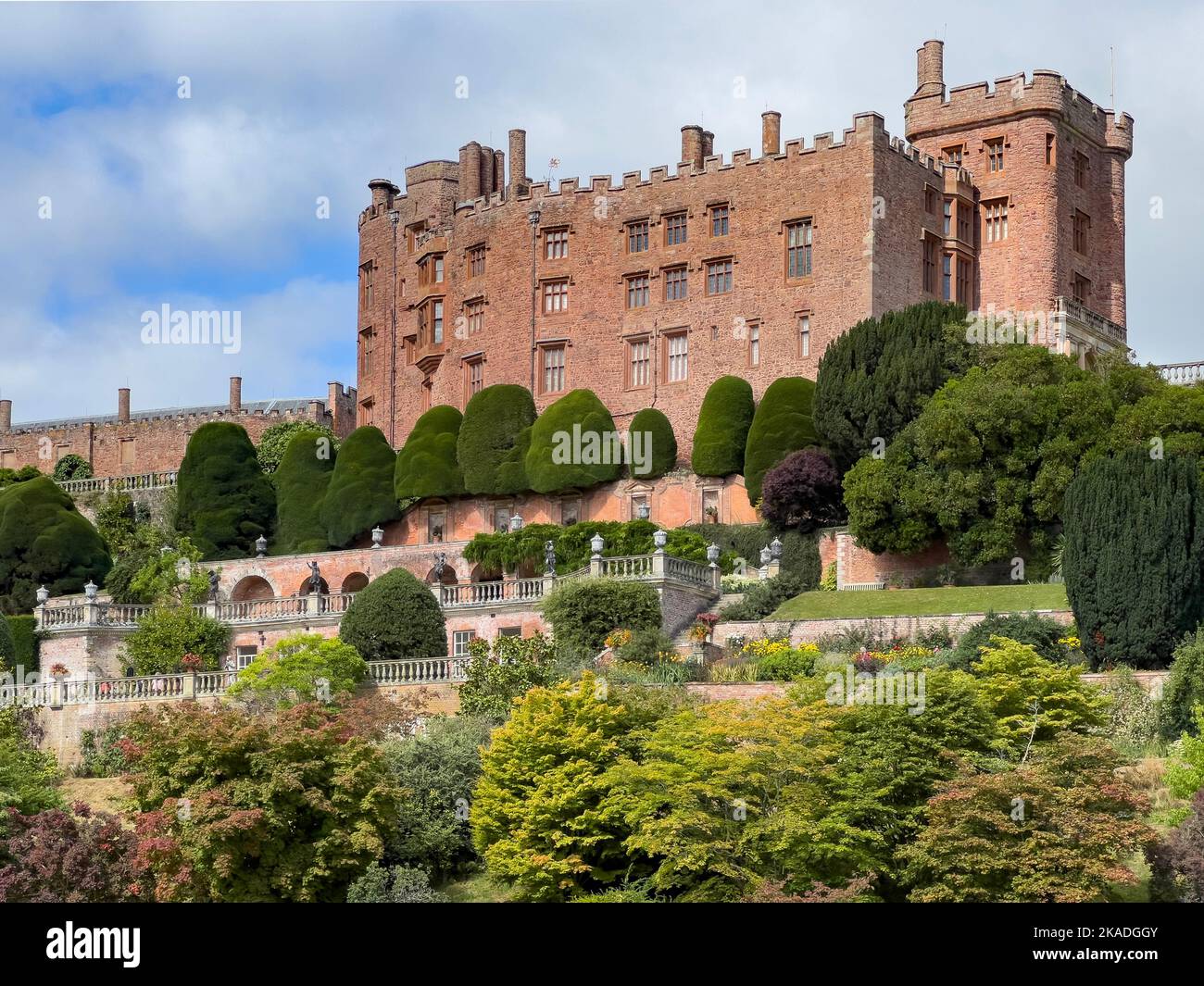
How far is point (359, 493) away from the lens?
217ft

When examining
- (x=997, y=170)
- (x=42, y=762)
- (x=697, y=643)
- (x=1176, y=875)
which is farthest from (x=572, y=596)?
(x=997, y=170)

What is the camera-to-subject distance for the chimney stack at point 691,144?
6725cm

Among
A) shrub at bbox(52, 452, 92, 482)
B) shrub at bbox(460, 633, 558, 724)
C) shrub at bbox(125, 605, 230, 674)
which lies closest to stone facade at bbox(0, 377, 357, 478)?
shrub at bbox(52, 452, 92, 482)

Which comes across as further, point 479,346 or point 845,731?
point 479,346

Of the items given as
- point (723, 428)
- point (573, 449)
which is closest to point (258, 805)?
point (723, 428)

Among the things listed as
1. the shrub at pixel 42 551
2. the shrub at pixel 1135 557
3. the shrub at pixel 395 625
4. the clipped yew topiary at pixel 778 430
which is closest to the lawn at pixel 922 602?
the shrub at pixel 1135 557

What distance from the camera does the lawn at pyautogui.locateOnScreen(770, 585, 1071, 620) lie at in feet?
157

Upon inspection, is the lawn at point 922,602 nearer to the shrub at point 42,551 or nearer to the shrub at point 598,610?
the shrub at point 598,610

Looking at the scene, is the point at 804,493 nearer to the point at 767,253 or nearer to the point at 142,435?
the point at 767,253

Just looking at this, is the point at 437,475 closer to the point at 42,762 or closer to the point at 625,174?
the point at 625,174

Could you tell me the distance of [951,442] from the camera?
5234cm

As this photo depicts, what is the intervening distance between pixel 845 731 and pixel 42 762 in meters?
17.0

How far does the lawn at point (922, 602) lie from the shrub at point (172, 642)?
44.4 ft

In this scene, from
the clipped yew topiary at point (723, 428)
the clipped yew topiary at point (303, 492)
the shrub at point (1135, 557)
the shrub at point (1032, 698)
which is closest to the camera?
the shrub at point (1032, 698)
